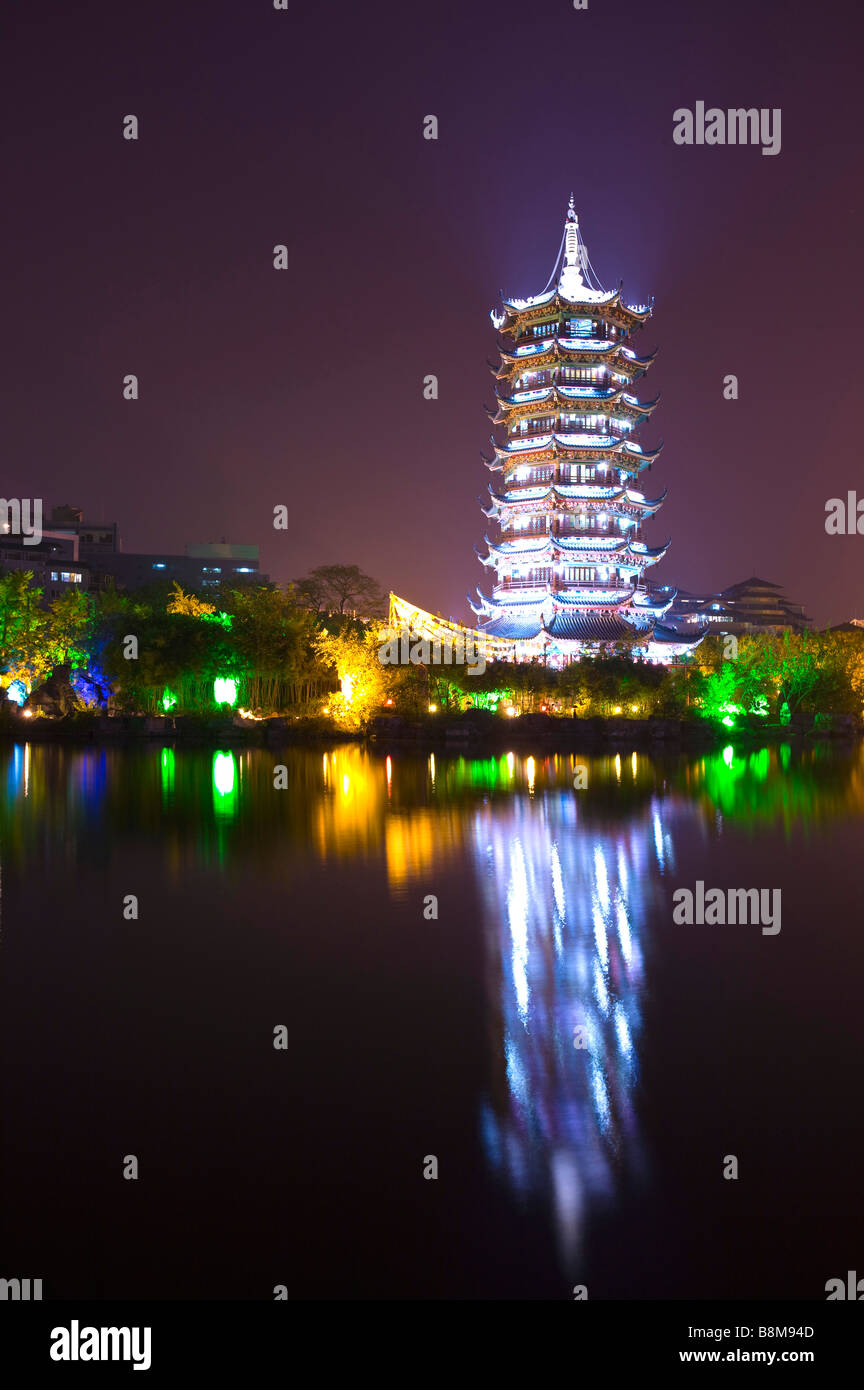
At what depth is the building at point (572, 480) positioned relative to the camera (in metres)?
63.2

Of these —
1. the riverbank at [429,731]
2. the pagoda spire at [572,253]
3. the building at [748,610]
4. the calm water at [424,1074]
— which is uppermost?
the pagoda spire at [572,253]

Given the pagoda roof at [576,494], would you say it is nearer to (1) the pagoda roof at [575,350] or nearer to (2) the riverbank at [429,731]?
(1) the pagoda roof at [575,350]

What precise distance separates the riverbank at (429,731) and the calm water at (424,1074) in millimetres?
27883

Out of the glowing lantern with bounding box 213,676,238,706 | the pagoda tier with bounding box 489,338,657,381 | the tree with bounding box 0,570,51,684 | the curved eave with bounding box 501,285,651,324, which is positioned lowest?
the glowing lantern with bounding box 213,676,238,706

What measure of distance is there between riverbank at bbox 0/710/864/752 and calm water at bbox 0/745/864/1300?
2788 centimetres

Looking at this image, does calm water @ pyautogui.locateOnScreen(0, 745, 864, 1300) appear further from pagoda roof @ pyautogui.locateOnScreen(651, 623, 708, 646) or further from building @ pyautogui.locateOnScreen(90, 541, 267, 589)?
building @ pyautogui.locateOnScreen(90, 541, 267, 589)

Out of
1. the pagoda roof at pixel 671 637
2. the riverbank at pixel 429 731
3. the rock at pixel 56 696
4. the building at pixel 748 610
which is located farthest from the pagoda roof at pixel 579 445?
the building at pixel 748 610

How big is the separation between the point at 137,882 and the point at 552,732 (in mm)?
36291

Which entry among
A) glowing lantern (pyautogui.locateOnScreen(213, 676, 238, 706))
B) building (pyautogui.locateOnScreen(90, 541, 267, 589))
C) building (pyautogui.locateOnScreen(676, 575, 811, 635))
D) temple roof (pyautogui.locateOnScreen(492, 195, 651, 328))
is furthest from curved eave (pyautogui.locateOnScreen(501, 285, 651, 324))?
building (pyautogui.locateOnScreen(90, 541, 267, 589))

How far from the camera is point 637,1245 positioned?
547cm

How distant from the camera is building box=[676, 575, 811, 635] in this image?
108 metres
